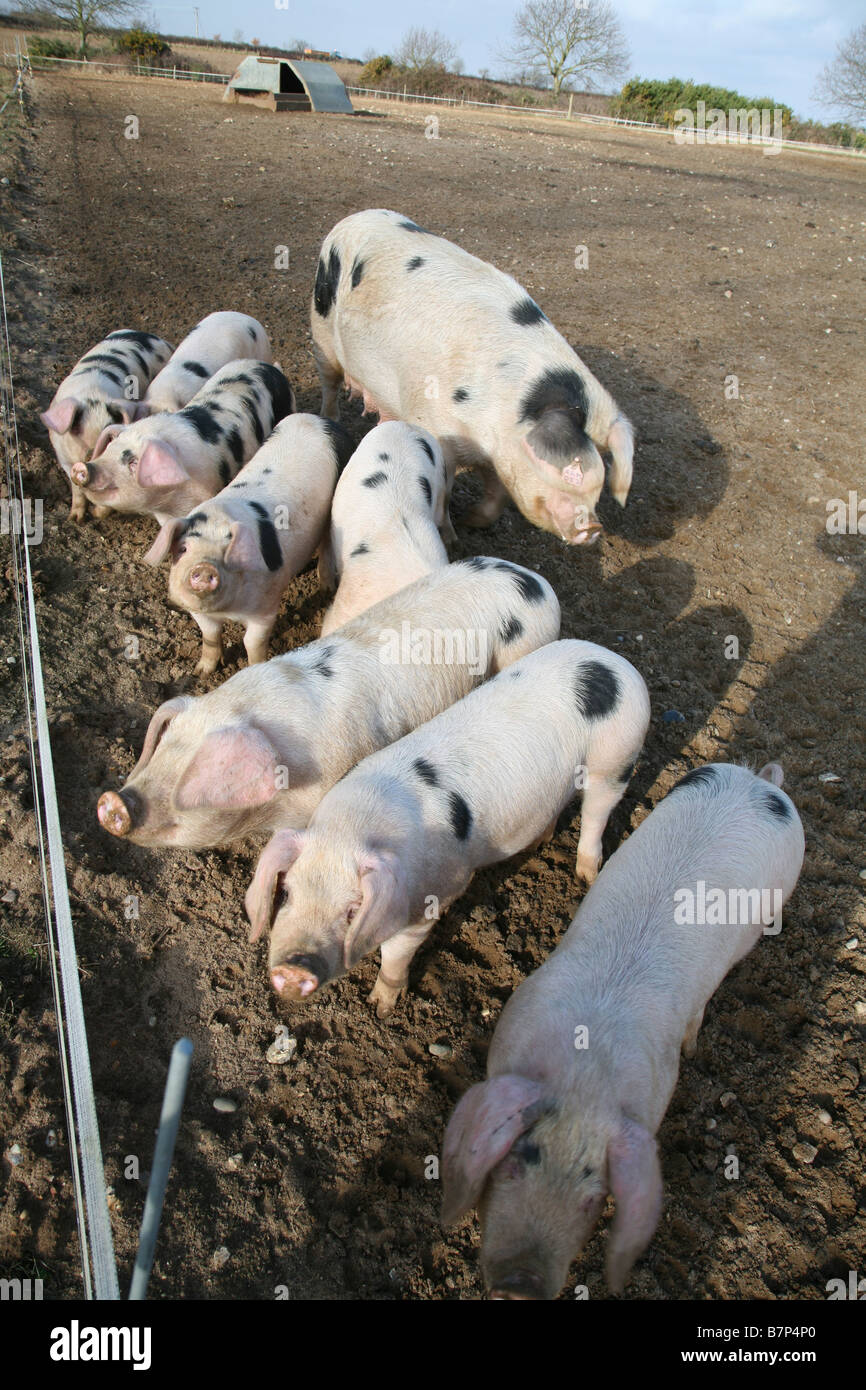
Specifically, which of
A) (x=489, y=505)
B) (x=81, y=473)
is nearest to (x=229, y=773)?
(x=81, y=473)

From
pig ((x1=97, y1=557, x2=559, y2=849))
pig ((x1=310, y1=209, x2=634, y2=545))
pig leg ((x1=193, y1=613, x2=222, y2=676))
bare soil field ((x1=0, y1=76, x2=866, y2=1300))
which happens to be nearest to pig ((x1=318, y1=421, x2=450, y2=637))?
pig ((x1=97, y1=557, x2=559, y2=849))

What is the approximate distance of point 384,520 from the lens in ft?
14.6

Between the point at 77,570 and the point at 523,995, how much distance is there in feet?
13.0

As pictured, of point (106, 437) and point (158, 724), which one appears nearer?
point (158, 724)

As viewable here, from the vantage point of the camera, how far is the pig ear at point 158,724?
3080 millimetres

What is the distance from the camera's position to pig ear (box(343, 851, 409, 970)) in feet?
8.66

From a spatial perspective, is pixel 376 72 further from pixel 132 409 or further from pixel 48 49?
pixel 132 409

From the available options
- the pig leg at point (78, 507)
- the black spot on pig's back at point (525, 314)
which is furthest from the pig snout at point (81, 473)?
the black spot on pig's back at point (525, 314)

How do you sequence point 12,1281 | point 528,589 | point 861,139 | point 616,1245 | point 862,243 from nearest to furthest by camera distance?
point 616,1245 < point 12,1281 < point 528,589 < point 862,243 < point 861,139

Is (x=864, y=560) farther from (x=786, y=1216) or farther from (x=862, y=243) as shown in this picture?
(x=862, y=243)

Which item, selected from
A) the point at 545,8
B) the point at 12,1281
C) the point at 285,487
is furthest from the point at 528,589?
the point at 545,8

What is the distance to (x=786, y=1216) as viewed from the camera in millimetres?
2965

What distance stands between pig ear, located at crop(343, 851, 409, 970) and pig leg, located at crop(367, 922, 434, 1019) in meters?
0.44

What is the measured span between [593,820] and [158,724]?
1976mm
